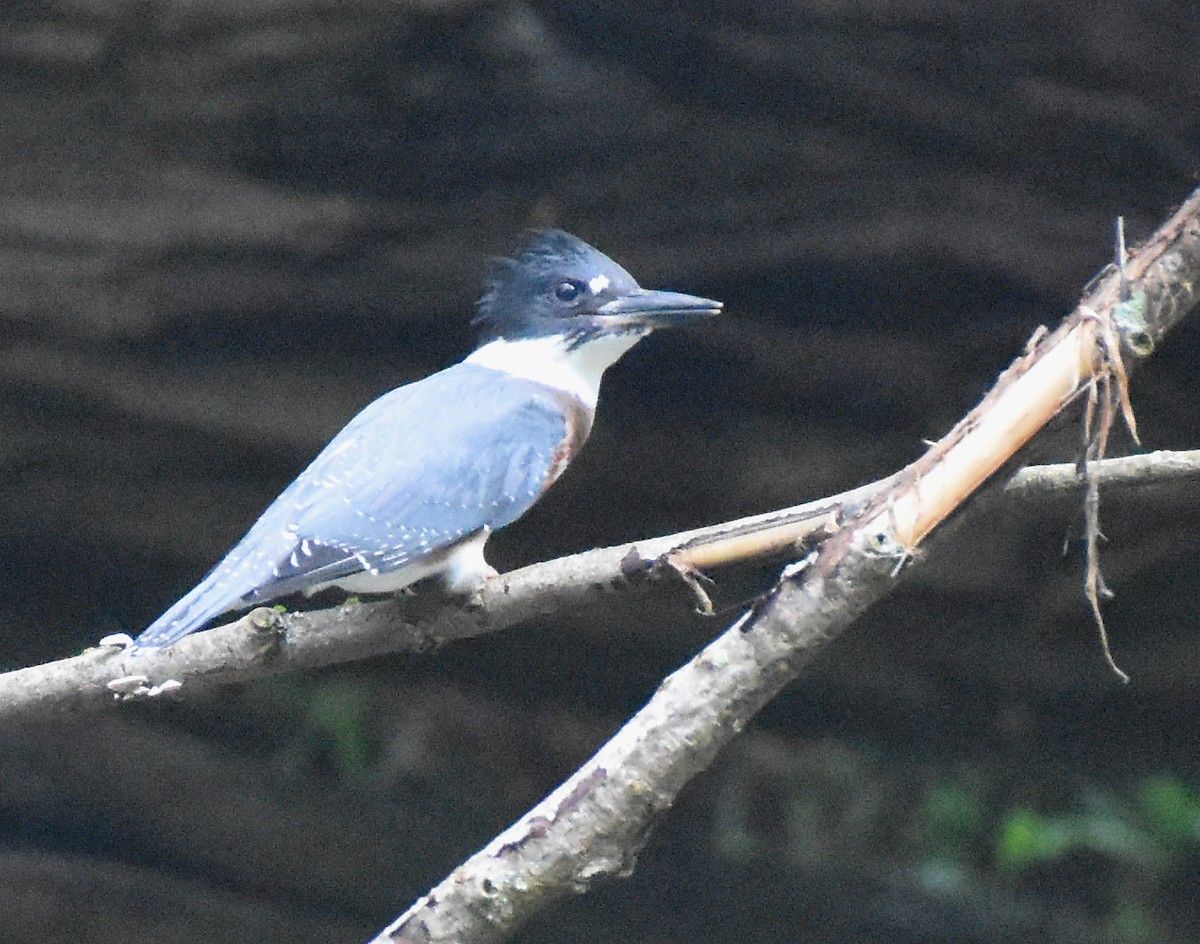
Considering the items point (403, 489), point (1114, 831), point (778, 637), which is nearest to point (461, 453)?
point (403, 489)

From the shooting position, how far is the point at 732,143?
2502mm

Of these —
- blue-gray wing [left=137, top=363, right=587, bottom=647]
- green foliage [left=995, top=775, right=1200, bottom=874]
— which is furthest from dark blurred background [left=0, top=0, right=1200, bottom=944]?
blue-gray wing [left=137, top=363, right=587, bottom=647]

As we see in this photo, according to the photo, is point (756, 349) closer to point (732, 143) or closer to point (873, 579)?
point (732, 143)

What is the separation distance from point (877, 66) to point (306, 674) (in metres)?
1.69

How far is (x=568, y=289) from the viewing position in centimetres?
179

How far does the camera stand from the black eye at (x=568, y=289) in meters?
1.79

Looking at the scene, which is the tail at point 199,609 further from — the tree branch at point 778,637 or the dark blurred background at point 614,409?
the dark blurred background at point 614,409

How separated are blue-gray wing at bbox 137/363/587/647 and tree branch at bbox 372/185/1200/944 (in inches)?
15.6

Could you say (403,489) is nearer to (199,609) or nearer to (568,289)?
(199,609)

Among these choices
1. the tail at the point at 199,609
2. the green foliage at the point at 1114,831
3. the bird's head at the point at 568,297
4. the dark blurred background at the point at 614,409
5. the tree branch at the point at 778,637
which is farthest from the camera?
the green foliage at the point at 1114,831

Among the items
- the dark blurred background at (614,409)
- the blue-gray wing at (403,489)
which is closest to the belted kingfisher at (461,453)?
the blue-gray wing at (403,489)

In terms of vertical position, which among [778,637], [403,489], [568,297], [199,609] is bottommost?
[778,637]

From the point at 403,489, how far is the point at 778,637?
1.76 ft

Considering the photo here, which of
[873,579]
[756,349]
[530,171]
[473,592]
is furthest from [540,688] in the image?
[873,579]
